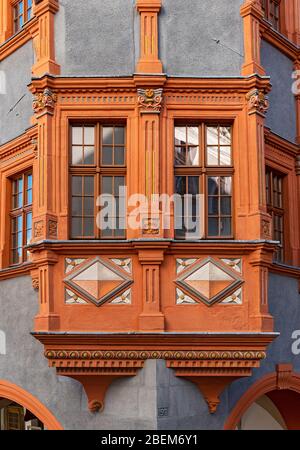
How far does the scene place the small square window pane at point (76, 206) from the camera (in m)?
10.5

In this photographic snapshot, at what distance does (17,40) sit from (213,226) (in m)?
5.04

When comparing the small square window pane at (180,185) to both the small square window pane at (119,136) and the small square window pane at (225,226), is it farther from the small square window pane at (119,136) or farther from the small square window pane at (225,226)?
the small square window pane at (119,136)

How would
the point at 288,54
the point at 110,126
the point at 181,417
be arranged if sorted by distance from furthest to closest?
the point at 288,54, the point at 110,126, the point at 181,417

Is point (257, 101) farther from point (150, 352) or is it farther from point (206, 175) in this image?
point (150, 352)

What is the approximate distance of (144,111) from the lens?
406 inches

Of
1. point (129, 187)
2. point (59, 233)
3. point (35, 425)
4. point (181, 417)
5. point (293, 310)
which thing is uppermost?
A: point (129, 187)

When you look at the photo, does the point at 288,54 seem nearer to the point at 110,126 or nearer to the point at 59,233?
the point at 110,126

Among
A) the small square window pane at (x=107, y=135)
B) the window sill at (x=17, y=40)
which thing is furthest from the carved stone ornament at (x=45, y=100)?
the window sill at (x=17, y=40)

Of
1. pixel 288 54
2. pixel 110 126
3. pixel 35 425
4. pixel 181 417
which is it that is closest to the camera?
pixel 181 417

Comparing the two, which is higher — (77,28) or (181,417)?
(77,28)

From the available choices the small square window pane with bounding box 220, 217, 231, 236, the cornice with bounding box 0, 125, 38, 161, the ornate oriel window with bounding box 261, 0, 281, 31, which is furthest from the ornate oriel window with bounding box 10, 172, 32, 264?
the ornate oriel window with bounding box 261, 0, 281, 31

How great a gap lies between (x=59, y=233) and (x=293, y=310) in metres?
4.57

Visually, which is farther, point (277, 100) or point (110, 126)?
point (277, 100)

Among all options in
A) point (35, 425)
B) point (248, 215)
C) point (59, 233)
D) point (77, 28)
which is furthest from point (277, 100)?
point (35, 425)
